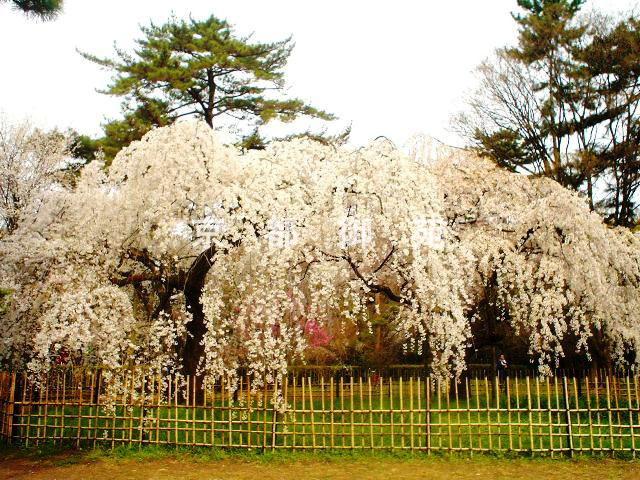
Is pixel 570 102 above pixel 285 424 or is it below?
above

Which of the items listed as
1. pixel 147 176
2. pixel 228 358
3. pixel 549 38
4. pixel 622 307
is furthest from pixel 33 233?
pixel 549 38

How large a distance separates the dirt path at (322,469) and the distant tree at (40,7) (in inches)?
A: 241

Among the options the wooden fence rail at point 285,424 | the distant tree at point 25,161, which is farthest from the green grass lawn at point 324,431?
the distant tree at point 25,161

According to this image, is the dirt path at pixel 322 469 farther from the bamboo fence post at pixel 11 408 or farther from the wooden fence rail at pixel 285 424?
the bamboo fence post at pixel 11 408

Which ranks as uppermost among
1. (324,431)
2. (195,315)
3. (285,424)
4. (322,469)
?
(195,315)

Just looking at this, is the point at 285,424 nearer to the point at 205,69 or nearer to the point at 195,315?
the point at 195,315

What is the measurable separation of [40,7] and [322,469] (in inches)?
283

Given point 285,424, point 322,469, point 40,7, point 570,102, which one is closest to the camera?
point 40,7

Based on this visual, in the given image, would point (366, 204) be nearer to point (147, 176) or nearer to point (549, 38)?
point (147, 176)

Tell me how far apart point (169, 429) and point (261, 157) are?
4.94m

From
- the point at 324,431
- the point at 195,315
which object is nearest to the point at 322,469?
the point at 324,431

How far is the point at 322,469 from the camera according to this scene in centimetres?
753

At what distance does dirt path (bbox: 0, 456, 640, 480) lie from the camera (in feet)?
23.3

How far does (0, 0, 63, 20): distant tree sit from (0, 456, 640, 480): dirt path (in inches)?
241
